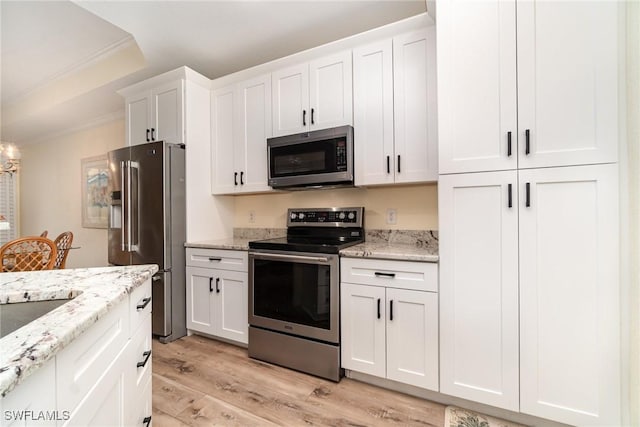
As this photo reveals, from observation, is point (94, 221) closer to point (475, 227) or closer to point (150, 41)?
point (150, 41)

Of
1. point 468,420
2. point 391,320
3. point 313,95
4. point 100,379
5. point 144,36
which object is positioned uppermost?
point 144,36

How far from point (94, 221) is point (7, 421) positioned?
488cm

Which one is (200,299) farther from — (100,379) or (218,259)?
(100,379)

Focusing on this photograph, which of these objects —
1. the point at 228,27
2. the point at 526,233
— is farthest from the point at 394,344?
the point at 228,27

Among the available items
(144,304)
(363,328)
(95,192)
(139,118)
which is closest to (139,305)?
(144,304)

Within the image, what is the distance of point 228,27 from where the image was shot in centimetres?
244

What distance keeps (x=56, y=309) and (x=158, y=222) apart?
2.01 m

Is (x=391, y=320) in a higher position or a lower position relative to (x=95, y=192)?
lower

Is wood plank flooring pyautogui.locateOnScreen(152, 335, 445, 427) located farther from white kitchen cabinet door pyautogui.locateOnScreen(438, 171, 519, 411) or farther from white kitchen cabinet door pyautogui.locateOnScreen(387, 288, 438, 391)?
white kitchen cabinet door pyautogui.locateOnScreen(438, 171, 519, 411)

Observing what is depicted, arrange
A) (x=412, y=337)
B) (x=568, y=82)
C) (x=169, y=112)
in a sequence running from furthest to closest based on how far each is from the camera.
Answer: (x=169, y=112) < (x=412, y=337) < (x=568, y=82)

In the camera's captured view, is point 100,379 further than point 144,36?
No

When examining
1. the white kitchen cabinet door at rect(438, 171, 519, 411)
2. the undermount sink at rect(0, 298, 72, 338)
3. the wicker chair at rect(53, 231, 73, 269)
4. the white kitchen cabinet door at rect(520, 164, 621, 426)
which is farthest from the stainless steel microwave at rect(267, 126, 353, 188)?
the wicker chair at rect(53, 231, 73, 269)

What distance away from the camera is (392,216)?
8.11 feet

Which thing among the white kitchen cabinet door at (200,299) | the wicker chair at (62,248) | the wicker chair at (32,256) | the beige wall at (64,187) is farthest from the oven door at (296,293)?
the beige wall at (64,187)
